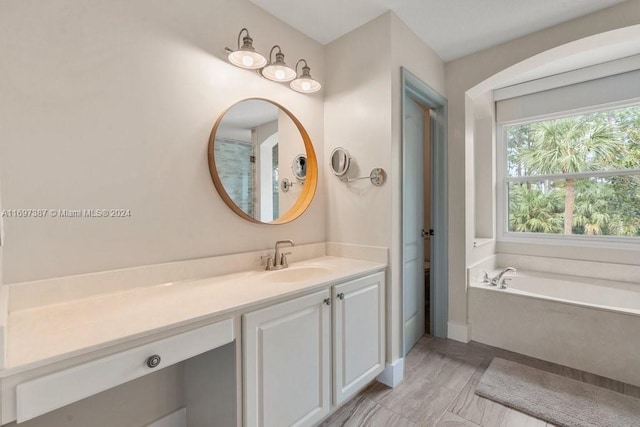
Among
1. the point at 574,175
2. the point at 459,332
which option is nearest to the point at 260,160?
the point at 459,332

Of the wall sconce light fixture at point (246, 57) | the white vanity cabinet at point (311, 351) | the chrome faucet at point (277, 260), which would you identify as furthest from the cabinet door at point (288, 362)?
the wall sconce light fixture at point (246, 57)

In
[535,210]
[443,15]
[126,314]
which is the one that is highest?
[443,15]

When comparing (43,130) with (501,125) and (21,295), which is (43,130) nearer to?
(21,295)

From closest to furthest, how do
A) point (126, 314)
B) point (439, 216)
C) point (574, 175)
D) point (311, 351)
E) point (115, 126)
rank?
point (126, 314), point (115, 126), point (311, 351), point (439, 216), point (574, 175)

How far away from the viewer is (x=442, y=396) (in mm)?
1902

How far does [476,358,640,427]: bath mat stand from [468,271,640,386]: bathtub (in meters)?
0.24

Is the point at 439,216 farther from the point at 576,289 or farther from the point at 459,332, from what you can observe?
the point at 576,289

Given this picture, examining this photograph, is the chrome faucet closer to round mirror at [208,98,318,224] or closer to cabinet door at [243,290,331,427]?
round mirror at [208,98,318,224]

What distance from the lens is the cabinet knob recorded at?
96 cm

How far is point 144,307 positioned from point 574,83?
13.5 ft

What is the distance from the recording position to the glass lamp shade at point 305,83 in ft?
6.62

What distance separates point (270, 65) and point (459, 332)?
2699 mm

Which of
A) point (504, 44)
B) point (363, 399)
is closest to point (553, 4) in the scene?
point (504, 44)

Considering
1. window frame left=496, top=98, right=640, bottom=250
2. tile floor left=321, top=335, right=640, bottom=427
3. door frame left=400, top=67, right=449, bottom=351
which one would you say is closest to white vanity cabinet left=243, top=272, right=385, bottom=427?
tile floor left=321, top=335, right=640, bottom=427
